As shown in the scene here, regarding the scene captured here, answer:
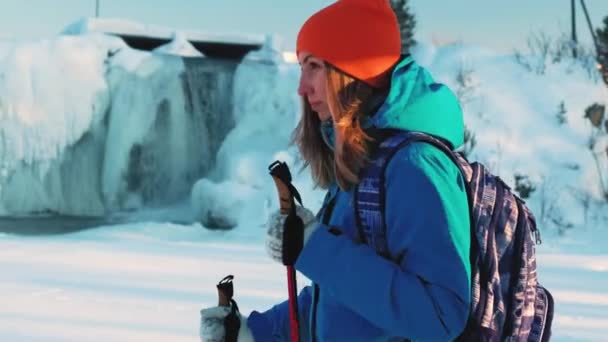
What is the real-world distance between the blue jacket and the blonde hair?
4 centimetres

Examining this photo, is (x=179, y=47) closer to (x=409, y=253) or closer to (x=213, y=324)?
(x=213, y=324)

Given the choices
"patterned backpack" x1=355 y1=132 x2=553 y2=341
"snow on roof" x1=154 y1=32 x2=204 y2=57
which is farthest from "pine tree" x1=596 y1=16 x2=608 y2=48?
"patterned backpack" x1=355 y1=132 x2=553 y2=341

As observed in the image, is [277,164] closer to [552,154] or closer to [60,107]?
[552,154]

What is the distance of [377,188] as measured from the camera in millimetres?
1215

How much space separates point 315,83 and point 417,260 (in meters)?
0.39

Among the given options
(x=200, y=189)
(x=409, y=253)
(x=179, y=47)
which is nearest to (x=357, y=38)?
(x=409, y=253)

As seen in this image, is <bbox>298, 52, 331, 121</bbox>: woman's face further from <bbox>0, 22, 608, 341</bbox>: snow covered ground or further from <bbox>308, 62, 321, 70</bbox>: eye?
<bbox>0, 22, 608, 341</bbox>: snow covered ground

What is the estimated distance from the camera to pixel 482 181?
1.24 m

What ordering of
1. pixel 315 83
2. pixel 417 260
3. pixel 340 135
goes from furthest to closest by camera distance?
pixel 315 83 → pixel 340 135 → pixel 417 260

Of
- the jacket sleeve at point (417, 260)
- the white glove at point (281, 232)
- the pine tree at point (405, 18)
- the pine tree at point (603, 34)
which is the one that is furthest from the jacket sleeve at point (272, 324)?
the pine tree at point (405, 18)

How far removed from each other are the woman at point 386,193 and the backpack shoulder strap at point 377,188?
0.01 m

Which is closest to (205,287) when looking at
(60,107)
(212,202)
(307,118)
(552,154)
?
(307,118)

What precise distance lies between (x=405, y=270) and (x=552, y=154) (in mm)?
10306

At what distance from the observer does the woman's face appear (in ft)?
4.47
